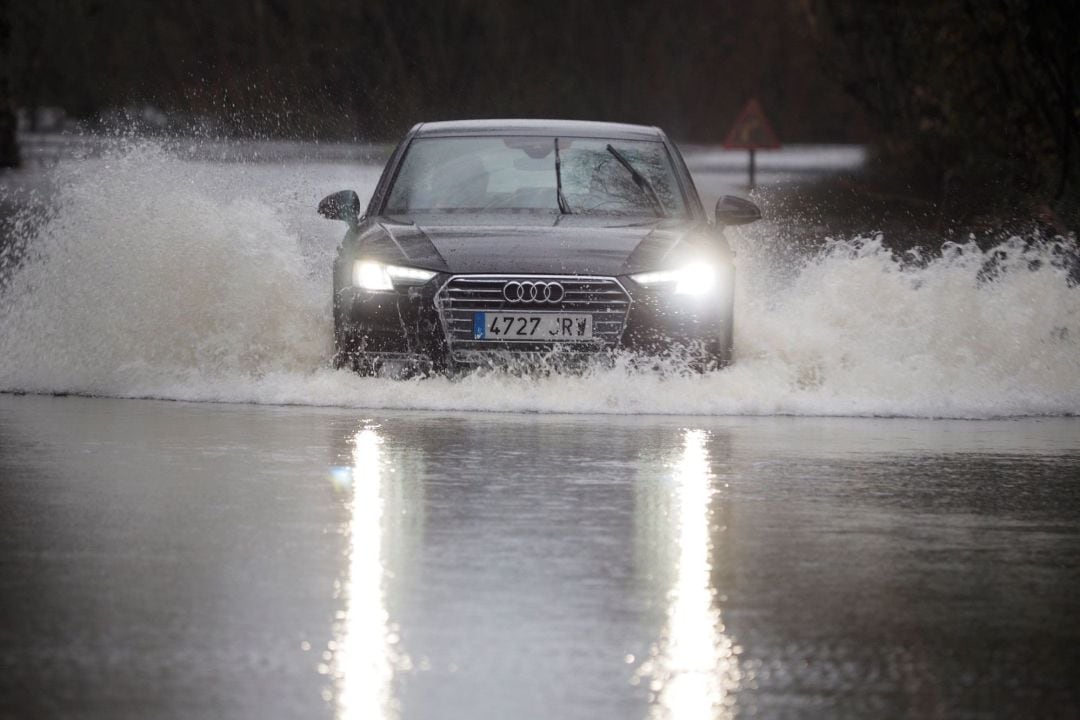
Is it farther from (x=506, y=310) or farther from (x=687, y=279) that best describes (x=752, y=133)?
(x=506, y=310)

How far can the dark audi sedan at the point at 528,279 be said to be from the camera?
1259 cm

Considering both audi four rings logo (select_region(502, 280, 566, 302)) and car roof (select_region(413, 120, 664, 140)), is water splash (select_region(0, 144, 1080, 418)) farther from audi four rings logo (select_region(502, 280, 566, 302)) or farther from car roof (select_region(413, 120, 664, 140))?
car roof (select_region(413, 120, 664, 140))

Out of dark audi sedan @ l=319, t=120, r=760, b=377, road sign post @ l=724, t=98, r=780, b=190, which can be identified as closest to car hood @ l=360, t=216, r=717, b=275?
dark audi sedan @ l=319, t=120, r=760, b=377

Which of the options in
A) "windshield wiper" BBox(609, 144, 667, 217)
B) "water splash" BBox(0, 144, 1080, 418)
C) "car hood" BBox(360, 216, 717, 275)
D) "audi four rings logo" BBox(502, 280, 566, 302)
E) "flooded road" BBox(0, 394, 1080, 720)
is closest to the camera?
"flooded road" BBox(0, 394, 1080, 720)

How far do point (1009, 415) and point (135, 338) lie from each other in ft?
17.3

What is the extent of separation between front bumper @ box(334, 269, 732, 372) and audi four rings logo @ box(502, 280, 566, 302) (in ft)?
0.12

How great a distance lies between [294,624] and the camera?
7.04m

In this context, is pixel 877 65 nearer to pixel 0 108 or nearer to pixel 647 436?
pixel 0 108

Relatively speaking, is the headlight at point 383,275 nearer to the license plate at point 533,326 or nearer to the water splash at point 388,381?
the license plate at point 533,326

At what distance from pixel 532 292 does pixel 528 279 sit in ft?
0.24

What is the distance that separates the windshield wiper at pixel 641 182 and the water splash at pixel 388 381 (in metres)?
1.00

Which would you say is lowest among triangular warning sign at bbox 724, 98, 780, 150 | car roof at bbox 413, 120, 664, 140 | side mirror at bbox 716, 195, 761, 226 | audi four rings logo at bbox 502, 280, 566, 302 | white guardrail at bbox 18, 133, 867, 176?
audi four rings logo at bbox 502, 280, 566, 302

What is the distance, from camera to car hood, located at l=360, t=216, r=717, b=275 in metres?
12.7

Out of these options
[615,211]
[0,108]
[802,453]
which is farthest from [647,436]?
[0,108]
